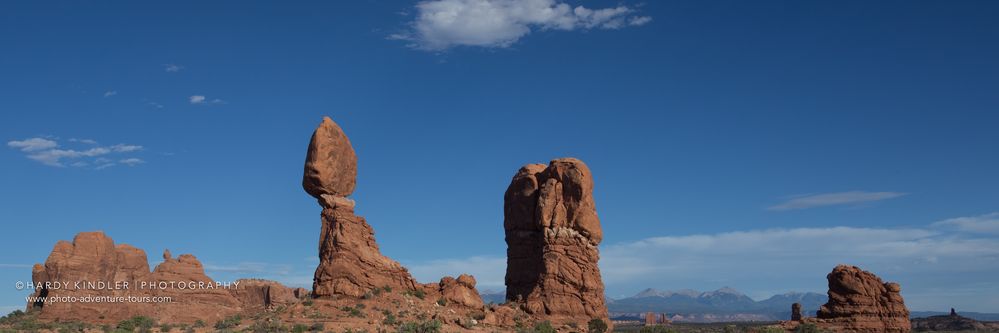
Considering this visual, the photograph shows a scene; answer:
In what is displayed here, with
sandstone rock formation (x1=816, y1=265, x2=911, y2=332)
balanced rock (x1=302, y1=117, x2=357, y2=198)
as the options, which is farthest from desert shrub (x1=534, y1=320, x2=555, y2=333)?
sandstone rock formation (x1=816, y1=265, x2=911, y2=332)

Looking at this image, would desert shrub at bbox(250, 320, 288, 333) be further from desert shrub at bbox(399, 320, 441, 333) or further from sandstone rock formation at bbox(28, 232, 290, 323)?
sandstone rock formation at bbox(28, 232, 290, 323)

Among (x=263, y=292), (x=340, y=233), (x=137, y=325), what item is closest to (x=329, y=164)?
(x=340, y=233)

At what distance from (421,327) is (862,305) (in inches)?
1386

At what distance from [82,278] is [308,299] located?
28679mm

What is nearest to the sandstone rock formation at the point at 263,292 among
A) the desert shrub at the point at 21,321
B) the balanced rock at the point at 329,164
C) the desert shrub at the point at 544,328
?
the desert shrub at the point at 21,321

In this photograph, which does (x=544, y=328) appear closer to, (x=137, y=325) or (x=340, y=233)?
(x=340, y=233)

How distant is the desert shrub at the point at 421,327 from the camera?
1807 inches

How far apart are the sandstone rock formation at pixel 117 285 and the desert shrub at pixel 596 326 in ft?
112

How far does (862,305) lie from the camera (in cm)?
6562

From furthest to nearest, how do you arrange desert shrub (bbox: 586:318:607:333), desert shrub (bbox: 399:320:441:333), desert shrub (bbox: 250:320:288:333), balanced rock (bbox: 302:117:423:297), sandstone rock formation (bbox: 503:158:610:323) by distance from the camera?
sandstone rock formation (bbox: 503:158:610:323), desert shrub (bbox: 586:318:607:333), balanced rock (bbox: 302:117:423:297), desert shrub (bbox: 399:320:441:333), desert shrub (bbox: 250:320:288:333)

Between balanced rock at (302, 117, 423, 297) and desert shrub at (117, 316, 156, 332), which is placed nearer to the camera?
desert shrub at (117, 316, 156, 332)

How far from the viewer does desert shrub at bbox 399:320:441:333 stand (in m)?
45.9

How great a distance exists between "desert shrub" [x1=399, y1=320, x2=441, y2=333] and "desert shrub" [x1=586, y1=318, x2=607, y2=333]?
10.00 m

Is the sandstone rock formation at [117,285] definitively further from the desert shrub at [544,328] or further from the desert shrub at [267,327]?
the desert shrub at [544,328]
